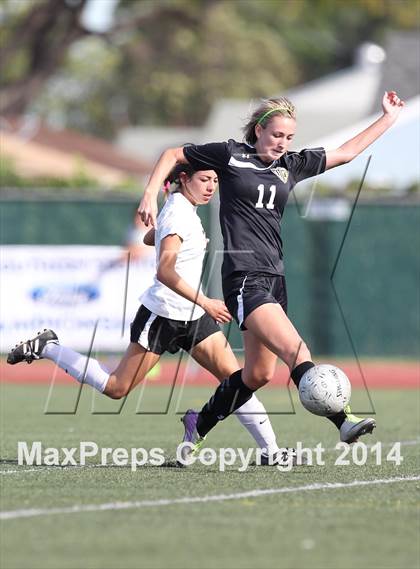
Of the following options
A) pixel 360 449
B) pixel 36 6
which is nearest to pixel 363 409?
pixel 360 449

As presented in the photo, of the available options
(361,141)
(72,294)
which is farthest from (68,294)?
(361,141)

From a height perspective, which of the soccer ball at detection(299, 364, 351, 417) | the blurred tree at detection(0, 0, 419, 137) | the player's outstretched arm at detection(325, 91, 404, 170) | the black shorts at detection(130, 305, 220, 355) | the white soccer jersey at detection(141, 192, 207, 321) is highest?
the blurred tree at detection(0, 0, 419, 137)

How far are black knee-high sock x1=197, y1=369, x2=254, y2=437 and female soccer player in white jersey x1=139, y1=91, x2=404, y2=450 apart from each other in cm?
2

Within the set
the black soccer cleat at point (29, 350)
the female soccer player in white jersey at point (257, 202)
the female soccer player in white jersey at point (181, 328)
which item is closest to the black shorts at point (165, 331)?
the female soccer player in white jersey at point (181, 328)

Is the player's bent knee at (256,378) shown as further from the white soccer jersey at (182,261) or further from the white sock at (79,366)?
the white sock at (79,366)

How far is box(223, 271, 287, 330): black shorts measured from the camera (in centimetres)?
842

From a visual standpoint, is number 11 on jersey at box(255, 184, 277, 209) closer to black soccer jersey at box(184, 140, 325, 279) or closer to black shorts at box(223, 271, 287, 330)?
black soccer jersey at box(184, 140, 325, 279)

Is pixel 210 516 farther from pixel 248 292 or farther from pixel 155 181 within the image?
pixel 155 181

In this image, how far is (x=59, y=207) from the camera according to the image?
72.9ft

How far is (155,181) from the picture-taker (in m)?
8.34

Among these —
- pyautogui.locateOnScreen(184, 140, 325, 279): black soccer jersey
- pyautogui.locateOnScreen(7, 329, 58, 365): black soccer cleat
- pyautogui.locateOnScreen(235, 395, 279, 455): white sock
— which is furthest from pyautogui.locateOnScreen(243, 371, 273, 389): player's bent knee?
pyautogui.locateOnScreen(7, 329, 58, 365): black soccer cleat

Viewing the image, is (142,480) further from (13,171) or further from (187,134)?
(187,134)

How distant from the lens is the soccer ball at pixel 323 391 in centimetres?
810

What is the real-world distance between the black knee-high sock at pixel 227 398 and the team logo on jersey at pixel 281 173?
1.23 metres
